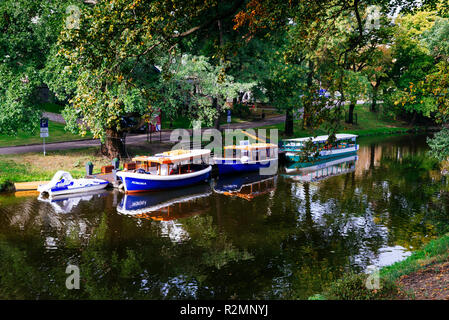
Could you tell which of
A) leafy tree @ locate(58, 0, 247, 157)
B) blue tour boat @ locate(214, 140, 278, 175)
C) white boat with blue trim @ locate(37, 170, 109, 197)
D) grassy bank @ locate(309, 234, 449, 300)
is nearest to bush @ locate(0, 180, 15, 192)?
white boat with blue trim @ locate(37, 170, 109, 197)

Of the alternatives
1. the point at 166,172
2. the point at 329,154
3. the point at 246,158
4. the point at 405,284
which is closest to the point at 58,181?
the point at 166,172

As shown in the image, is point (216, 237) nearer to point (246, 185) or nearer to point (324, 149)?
point (246, 185)

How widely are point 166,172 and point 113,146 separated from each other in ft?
25.8

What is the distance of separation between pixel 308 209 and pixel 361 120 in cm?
4970

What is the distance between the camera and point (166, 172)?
29969mm

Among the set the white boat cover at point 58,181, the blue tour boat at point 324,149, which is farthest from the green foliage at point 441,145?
the white boat cover at point 58,181

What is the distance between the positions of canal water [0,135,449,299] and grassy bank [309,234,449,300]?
2.20 m

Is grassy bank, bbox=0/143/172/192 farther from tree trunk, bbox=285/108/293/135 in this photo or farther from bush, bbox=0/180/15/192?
tree trunk, bbox=285/108/293/135

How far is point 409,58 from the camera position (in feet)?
210

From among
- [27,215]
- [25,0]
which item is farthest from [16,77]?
[27,215]

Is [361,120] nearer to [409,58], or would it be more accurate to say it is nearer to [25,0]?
[409,58]

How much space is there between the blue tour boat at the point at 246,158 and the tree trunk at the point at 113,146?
8684 millimetres

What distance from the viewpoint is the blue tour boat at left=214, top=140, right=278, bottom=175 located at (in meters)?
34.3

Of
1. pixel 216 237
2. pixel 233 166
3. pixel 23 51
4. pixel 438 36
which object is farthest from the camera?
pixel 438 36
